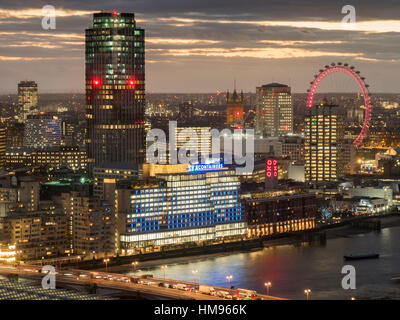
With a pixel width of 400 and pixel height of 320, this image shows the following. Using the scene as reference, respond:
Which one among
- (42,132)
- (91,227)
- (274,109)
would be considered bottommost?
(91,227)

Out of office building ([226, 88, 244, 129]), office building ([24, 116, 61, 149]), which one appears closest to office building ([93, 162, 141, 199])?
office building ([24, 116, 61, 149])

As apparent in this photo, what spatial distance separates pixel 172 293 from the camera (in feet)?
78.8

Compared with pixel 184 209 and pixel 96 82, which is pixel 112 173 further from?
pixel 96 82

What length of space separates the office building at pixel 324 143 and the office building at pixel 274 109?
27094 mm

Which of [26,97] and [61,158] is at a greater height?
[26,97]

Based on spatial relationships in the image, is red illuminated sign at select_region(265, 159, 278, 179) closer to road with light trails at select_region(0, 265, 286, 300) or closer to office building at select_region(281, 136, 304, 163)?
road with light trails at select_region(0, 265, 286, 300)

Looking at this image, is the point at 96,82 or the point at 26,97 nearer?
the point at 96,82

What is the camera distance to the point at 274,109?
80.4 meters

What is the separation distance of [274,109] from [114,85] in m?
35.7

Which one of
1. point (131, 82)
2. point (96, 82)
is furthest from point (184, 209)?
point (96, 82)

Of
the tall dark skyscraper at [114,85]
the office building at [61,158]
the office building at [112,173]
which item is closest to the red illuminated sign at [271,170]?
the office building at [112,173]

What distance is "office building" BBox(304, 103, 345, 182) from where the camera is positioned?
51812mm

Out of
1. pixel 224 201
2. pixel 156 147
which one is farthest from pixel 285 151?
pixel 224 201
